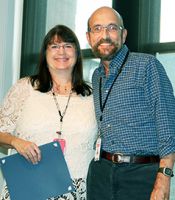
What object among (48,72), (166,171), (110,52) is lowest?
(166,171)

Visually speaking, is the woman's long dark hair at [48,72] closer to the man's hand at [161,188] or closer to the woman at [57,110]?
the woman at [57,110]

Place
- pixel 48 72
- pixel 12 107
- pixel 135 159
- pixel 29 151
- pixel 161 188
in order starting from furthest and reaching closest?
pixel 48 72, pixel 12 107, pixel 29 151, pixel 135 159, pixel 161 188

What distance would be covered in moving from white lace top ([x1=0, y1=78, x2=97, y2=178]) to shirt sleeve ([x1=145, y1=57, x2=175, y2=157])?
1.51ft

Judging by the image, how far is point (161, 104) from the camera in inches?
65.8

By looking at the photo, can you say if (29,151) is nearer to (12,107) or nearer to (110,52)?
(12,107)

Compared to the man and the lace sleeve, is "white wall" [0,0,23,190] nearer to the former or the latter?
the lace sleeve

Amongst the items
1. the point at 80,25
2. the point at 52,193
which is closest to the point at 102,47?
the point at 52,193

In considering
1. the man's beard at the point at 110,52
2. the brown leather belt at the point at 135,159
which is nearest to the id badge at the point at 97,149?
the brown leather belt at the point at 135,159

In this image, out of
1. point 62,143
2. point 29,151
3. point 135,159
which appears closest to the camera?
point 135,159

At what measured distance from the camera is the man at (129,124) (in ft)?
5.47

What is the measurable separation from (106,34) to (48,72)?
0.49 metres

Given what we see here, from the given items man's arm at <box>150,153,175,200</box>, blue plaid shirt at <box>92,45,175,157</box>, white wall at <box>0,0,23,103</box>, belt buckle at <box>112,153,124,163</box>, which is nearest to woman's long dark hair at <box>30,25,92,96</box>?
blue plaid shirt at <box>92,45,175,157</box>

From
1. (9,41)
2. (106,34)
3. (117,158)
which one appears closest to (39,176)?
(117,158)

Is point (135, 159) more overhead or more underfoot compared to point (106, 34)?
more underfoot
